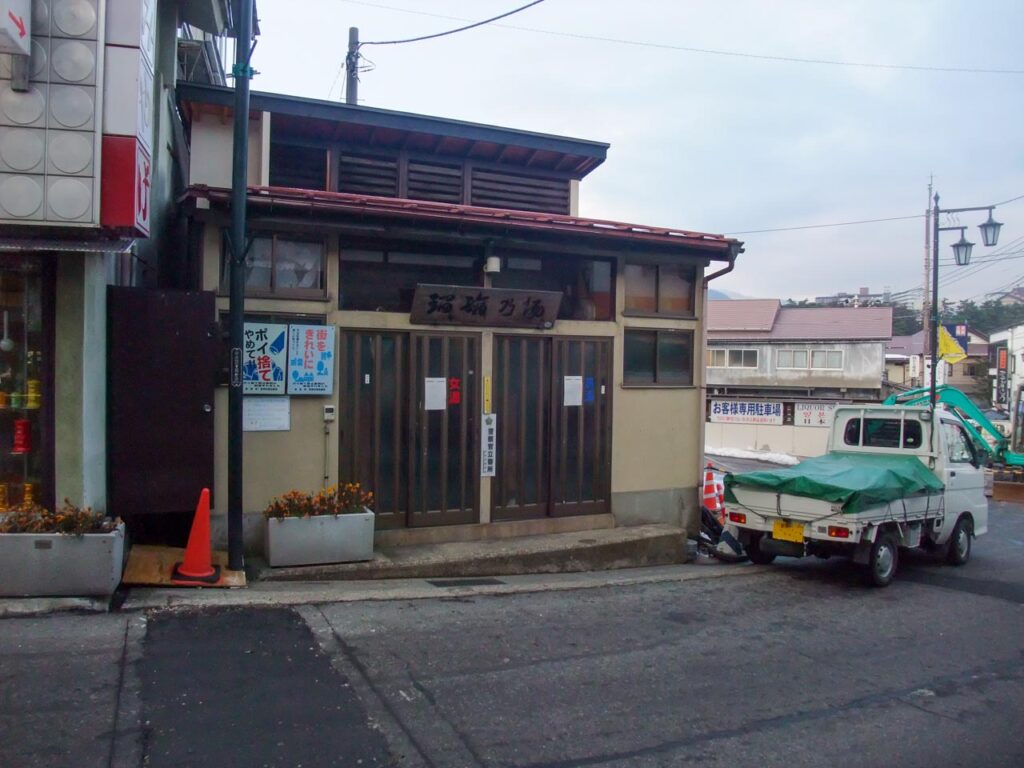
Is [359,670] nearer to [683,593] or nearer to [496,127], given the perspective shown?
[683,593]

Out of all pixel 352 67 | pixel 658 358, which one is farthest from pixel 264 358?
pixel 352 67

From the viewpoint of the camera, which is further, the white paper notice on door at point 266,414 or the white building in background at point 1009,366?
the white building in background at point 1009,366

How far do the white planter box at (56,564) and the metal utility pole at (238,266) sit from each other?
1.44 metres

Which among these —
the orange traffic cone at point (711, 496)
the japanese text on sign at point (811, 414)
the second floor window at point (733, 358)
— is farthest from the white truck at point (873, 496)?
the second floor window at point (733, 358)

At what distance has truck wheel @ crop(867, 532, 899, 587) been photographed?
9945 mm

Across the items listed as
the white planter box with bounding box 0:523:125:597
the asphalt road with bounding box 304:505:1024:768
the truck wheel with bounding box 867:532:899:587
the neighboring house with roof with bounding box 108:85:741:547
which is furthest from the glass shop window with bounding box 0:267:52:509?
the truck wheel with bounding box 867:532:899:587

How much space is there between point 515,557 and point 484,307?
3.09 metres

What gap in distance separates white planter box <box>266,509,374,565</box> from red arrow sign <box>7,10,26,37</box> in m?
4.89

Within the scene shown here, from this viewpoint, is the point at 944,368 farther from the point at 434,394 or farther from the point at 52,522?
the point at 52,522

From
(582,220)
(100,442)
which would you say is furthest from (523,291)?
(100,442)

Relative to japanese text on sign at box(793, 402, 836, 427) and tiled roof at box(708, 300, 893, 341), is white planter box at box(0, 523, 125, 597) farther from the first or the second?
tiled roof at box(708, 300, 893, 341)

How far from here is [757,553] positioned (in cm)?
1116

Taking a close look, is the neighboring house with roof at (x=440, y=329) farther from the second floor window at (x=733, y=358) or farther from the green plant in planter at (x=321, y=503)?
the second floor window at (x=733, y=358)

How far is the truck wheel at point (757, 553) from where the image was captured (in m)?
11.0
